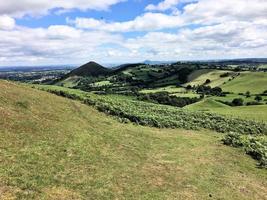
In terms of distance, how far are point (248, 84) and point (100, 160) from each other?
522ft

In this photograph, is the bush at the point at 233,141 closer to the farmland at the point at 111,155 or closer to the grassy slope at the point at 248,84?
the farmland at the point at 111,155

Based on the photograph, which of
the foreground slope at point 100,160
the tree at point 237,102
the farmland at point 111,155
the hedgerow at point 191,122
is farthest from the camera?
the tree at point 237,102

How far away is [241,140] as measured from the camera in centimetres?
4044

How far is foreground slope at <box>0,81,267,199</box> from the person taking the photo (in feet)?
68.8

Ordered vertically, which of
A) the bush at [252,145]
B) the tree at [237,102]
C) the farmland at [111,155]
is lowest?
A: the tree at [237,102]

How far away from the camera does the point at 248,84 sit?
6905 inches

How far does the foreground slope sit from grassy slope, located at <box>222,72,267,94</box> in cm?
13154

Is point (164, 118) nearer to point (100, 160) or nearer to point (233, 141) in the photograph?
point (233, 141)

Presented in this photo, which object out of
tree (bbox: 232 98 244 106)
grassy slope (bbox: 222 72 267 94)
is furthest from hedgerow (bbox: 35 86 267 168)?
grassy slope (bbox: 222 72 267 94)

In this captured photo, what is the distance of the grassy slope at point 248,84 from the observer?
542ft

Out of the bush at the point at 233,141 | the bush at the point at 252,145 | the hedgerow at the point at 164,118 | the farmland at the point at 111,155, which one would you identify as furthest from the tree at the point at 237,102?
the bush at the point at 233,141

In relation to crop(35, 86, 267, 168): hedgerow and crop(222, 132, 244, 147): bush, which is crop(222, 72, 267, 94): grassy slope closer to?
crop(35, 86, 267, 168): hedgerow

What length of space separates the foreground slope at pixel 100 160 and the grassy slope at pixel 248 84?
432ft

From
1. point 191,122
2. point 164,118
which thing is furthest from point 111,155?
point 191,122
